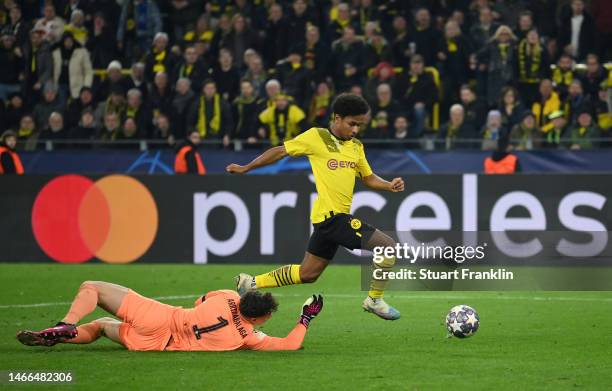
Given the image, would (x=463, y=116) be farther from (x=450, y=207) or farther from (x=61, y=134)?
(x=61, y=134)

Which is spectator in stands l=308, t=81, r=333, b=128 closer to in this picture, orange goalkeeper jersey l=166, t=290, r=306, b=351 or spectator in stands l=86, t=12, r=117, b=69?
spectator in stands l=86, t=12, r=117, b=69

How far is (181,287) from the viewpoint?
642 inches

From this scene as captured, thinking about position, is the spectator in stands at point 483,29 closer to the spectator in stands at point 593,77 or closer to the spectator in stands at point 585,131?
the spectator in stands at point 593,77

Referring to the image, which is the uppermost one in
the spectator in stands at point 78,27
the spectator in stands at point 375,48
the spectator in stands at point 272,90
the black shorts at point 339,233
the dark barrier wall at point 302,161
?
the spectator in stands at point 78,27

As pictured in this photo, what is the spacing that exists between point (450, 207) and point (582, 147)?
3198 millimetres

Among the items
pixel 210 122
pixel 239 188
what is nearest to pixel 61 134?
pixel 210 122

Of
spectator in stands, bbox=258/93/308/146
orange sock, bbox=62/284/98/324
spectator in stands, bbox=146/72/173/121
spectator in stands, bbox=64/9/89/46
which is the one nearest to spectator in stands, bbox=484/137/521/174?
spectator in stands, bbox=258/93/308/146

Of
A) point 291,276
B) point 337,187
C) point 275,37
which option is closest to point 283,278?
point 291,276

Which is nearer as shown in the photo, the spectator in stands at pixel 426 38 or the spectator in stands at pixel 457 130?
the spectator in stands at pixel 457 130

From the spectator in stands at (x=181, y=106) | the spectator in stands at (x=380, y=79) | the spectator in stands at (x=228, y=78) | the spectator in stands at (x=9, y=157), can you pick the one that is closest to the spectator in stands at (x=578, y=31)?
the spectator in stands at (x=380, y=79)

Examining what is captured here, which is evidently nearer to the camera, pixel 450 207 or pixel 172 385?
pixel 172 385

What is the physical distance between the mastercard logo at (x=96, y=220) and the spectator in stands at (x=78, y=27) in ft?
20.4

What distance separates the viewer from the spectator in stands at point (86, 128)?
2336cm

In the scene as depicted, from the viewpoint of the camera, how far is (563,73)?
2216 centimetres
